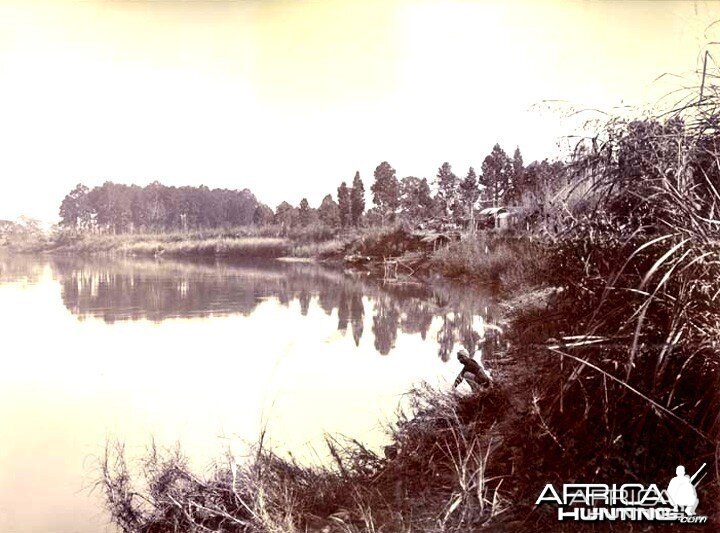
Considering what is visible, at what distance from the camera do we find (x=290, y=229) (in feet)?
59.3

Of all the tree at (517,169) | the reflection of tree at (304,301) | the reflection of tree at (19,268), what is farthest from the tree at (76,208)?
the tree at (517,169)

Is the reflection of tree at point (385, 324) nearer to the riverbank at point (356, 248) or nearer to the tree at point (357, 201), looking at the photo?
the tree at point (357, 201)

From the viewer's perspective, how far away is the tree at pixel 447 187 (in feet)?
25.2

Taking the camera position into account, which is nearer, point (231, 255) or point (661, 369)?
point (661, 369)

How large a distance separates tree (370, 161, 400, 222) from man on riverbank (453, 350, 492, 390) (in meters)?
2.60

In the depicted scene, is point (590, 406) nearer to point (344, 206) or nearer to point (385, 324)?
point (385, 324)

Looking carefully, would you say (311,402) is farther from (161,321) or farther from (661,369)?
(161,321)

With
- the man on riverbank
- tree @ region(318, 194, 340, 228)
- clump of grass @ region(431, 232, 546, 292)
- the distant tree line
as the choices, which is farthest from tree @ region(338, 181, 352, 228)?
the man on riverbank

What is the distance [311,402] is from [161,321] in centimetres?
446

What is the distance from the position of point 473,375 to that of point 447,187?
4.45 m

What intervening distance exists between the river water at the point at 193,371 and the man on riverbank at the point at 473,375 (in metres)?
0.45

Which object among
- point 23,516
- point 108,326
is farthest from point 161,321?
point 23,516

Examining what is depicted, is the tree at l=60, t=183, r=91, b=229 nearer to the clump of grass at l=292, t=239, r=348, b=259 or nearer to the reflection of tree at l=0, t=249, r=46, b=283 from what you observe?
the reflection of tree at l=0, t=249, r=46, b=283

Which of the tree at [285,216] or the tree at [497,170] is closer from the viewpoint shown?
the tree at [497,170]
